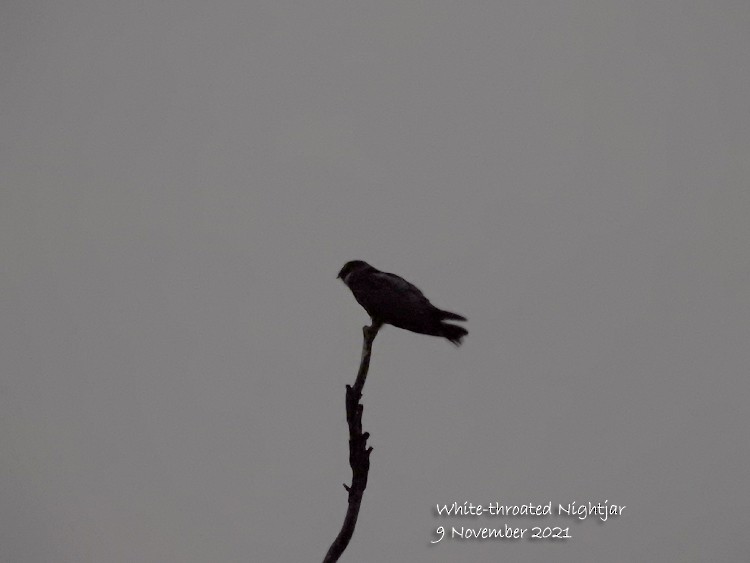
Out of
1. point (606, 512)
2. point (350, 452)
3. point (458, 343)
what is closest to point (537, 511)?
point (606, 512)

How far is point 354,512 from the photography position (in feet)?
26.0

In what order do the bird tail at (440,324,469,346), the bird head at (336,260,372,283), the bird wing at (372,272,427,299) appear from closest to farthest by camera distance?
the bird tail at (440,324,469,346), the bird wing at (372,272,427,299), the bird head at (336,260,372,283)

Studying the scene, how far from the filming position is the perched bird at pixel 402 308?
30.0 ft

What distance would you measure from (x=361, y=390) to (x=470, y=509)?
16.2 feet

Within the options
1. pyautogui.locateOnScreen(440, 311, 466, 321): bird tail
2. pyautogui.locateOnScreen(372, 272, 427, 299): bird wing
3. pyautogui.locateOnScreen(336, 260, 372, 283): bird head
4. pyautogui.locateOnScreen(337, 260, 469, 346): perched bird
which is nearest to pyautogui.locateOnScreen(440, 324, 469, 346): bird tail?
pyautogui.locateOnScreen(337, 260, 469, 346): perched bird

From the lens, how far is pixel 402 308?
9.30 metres

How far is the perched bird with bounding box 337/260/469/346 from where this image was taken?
30.0 feet

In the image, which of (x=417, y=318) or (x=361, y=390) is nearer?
(x=361, y=390)

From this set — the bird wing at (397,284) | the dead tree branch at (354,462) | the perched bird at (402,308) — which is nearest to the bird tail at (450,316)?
the perched bird at (402,308)

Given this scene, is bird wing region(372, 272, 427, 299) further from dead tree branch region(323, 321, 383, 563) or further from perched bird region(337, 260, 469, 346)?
dead tree branch region(323, 321, 383, 563)

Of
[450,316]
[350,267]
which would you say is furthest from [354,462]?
[350,267]

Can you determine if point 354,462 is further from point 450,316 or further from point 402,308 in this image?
point 450,316

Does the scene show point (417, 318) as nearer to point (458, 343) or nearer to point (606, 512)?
point (458, 343)

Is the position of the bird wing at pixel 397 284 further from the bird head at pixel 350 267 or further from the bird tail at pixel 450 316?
the bird head at pixel 350 267
